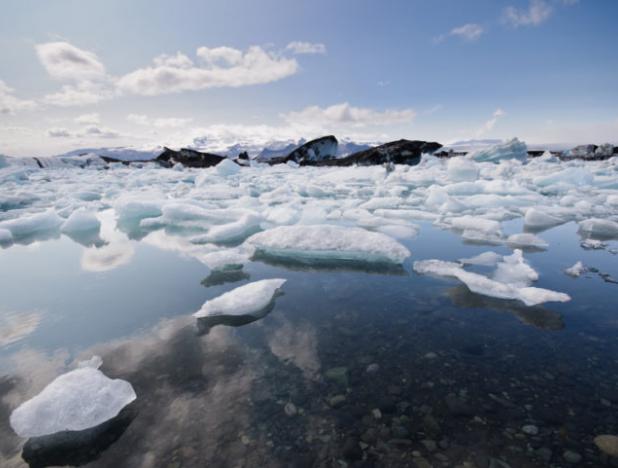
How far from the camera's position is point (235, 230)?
4.54 metres

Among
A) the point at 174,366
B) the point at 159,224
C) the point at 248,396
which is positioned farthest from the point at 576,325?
the point at 159,224

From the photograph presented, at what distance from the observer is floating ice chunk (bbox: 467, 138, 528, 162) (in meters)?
18.8

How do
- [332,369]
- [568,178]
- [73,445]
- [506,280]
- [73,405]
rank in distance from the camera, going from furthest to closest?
[568,178] < [506,280] < [332,369] < [73,405] < [73,445]

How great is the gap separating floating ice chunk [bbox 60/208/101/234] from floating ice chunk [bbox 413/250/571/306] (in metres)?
5.27

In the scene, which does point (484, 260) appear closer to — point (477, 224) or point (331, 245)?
point (331, 245)

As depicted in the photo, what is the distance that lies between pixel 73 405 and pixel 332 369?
1.14 meters

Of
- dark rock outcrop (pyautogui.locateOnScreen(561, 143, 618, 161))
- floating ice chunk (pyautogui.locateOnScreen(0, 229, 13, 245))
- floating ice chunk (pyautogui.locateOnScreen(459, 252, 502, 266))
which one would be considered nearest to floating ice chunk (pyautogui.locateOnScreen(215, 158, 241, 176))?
floating ice chunk (pyautogui.locateOnScreen(0, 229, 13, 245))

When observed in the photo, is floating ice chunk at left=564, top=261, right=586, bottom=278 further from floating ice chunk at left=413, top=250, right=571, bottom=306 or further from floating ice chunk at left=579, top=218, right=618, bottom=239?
floating ice chunk at left=579, top=218, right=618, bottom=239

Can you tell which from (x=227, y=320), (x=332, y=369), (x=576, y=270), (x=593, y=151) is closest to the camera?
(x=332, y=369)

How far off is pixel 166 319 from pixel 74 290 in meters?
1.22

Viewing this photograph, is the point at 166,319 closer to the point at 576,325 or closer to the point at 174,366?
the point at 174,366

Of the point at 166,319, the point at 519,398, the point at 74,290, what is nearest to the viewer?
the point at 519,398

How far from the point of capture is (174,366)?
1717 mm

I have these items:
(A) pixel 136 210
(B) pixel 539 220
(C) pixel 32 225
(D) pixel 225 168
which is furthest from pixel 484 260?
(D) pixel 225 168
